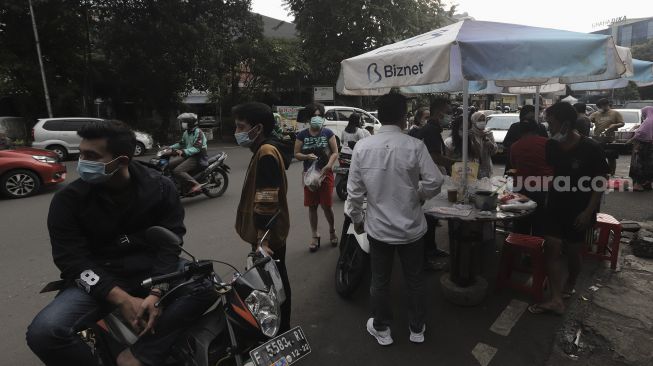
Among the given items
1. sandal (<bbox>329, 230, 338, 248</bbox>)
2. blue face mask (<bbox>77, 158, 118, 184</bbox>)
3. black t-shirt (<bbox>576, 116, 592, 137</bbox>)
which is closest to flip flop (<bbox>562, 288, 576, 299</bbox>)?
black t-shirt (<bbox>576, 116, 592, 137</bbox>)

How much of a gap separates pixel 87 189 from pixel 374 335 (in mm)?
2186

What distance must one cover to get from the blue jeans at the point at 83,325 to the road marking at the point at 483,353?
6.14ft

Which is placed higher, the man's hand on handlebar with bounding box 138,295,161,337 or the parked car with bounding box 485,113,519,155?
the parked car with bounding box 485,113,519,155

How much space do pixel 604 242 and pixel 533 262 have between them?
1443mm

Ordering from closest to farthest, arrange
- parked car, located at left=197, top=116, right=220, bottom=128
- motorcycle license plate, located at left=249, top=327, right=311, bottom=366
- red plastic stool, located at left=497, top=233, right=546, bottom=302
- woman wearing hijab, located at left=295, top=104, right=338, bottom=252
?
1. motorcycle license plate, located at left=249, top=327, right=311, bottom=366
2. red plastic stool, located at left=497, top=233, right=546, bottom=302
3. woman wearing hijab, located at left=295, top=104, right=338, bottom=252
4. parked car, located at left=197, top=116, right=220, bottom=128

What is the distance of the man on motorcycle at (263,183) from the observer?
2605mm

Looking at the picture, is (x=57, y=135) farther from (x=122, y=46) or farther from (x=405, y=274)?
(x=405, y=274)

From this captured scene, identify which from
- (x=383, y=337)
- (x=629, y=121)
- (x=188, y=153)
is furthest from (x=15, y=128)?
(x=629, y=121)

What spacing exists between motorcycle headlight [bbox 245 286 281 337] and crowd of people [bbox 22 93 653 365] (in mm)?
418

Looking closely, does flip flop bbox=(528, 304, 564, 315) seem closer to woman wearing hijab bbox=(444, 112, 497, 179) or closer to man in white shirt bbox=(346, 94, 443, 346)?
man in white shirt bbox=(346, 94, 443, 346)

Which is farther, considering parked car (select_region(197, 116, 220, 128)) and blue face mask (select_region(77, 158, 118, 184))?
parked car (select_region(197, 116, 220, 128))

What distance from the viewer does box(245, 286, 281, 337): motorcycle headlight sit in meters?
1.96

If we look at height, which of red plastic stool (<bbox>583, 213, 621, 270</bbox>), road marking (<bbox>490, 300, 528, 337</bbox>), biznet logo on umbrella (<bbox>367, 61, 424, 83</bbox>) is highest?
biznet logo on umbrella (<bbox>367, 61, 424, 83</bbox>)

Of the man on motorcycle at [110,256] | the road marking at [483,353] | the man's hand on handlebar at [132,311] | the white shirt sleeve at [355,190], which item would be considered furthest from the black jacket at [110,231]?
the road marking at [483,353]
